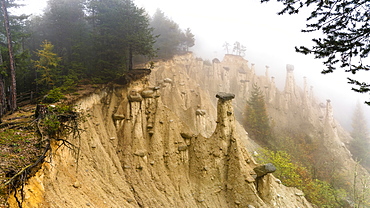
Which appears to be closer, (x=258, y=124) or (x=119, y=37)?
(x=119, y=37)

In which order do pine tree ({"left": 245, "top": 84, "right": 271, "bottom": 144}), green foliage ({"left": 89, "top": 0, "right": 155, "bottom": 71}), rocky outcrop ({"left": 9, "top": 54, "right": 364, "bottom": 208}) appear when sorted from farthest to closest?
pine tree ({"left": 245, "top": 84, "right": 271, "bottom": 144}) < green foliage ({"left": 89, "top": 0, "right": 155, "bottom": 71}) < rocky outcrop ({"left": 9, "top": 54, "right": 364, "bottom": 208})

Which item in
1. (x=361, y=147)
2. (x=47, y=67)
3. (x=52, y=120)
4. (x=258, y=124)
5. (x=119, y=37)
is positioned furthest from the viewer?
(x=361, y=147)

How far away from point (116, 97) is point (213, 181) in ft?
31.8

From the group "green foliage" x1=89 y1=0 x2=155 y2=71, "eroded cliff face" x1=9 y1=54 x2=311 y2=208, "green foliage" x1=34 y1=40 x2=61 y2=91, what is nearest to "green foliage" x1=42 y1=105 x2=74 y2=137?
"eroded cliff face" x1=9 y1=54 x2=311 y2=208

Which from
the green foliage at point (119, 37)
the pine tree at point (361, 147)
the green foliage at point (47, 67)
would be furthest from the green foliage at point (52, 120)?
the pine tree at point (361, 147)

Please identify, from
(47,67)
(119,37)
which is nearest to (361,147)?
(119,37)

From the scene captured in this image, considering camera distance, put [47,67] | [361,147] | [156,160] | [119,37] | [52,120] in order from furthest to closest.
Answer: [361,147], [119,37], [47,67], [156,160], [52,120]

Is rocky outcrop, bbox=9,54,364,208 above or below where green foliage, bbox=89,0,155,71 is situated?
below

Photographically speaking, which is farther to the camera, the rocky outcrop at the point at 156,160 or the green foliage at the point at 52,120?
the rocky outcrop at the point at 156,160

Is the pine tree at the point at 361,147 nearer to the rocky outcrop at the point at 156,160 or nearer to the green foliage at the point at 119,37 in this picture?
the rocky outcrop at the point at 156,160

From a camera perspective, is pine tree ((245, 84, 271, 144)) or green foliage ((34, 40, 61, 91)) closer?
green foliage ((34, 40, 61, 91))

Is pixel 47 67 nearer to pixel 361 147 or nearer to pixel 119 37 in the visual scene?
pixel 119 37

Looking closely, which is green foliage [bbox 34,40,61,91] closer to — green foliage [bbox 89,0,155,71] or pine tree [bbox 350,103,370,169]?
green foliage [bbox 89,0,155,71]

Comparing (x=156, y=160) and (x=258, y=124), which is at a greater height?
(x=156, y=160)
